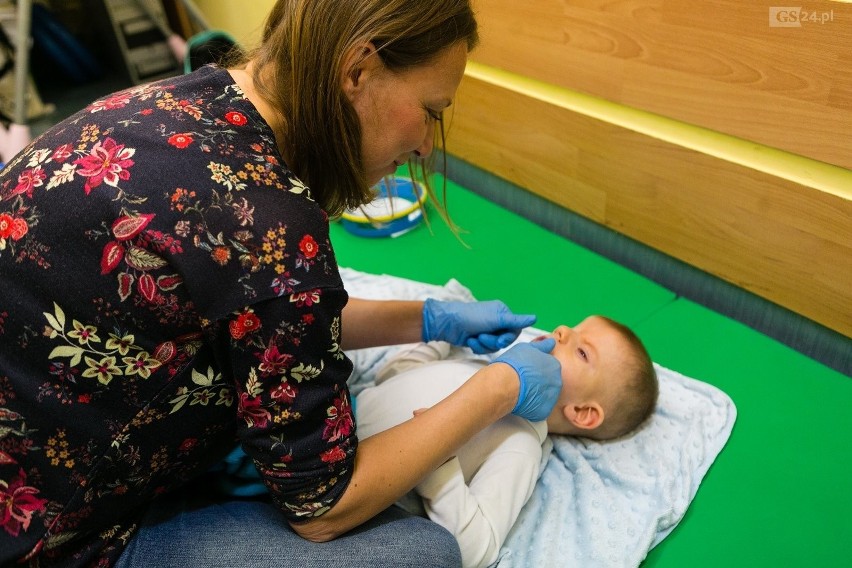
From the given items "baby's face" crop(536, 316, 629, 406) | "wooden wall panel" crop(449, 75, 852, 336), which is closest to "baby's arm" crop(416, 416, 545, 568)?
"baby's face" crop(536, 316, 629, 406)

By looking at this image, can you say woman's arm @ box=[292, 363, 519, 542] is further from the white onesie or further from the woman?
the white onesie

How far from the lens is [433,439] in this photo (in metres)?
0.91

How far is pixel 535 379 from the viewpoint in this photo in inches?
41.9

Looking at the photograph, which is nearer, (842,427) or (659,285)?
(842,427)

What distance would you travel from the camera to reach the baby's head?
3.88ft

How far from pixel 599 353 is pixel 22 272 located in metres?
0.88

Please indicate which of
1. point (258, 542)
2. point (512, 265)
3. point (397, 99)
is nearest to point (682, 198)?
point (512, 265)

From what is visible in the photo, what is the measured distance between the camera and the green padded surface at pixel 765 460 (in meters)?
1.06

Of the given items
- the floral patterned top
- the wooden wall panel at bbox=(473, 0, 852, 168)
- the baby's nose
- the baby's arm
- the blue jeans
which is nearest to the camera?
the floral patterned top

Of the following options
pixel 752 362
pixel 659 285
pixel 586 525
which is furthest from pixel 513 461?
pixel 659 285

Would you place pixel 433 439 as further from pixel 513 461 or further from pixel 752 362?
pixel 752 362

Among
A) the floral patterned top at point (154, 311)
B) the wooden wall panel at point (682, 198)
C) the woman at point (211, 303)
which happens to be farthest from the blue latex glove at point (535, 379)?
the wooden wall panel at point (682, 198)

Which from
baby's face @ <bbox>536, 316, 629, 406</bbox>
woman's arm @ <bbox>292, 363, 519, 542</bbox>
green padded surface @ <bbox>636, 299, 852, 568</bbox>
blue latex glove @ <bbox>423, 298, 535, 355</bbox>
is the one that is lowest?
green padded surface @ <bbox>636, 299, 852, 568</bbox>

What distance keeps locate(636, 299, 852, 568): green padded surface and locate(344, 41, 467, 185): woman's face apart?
2.45 feet
